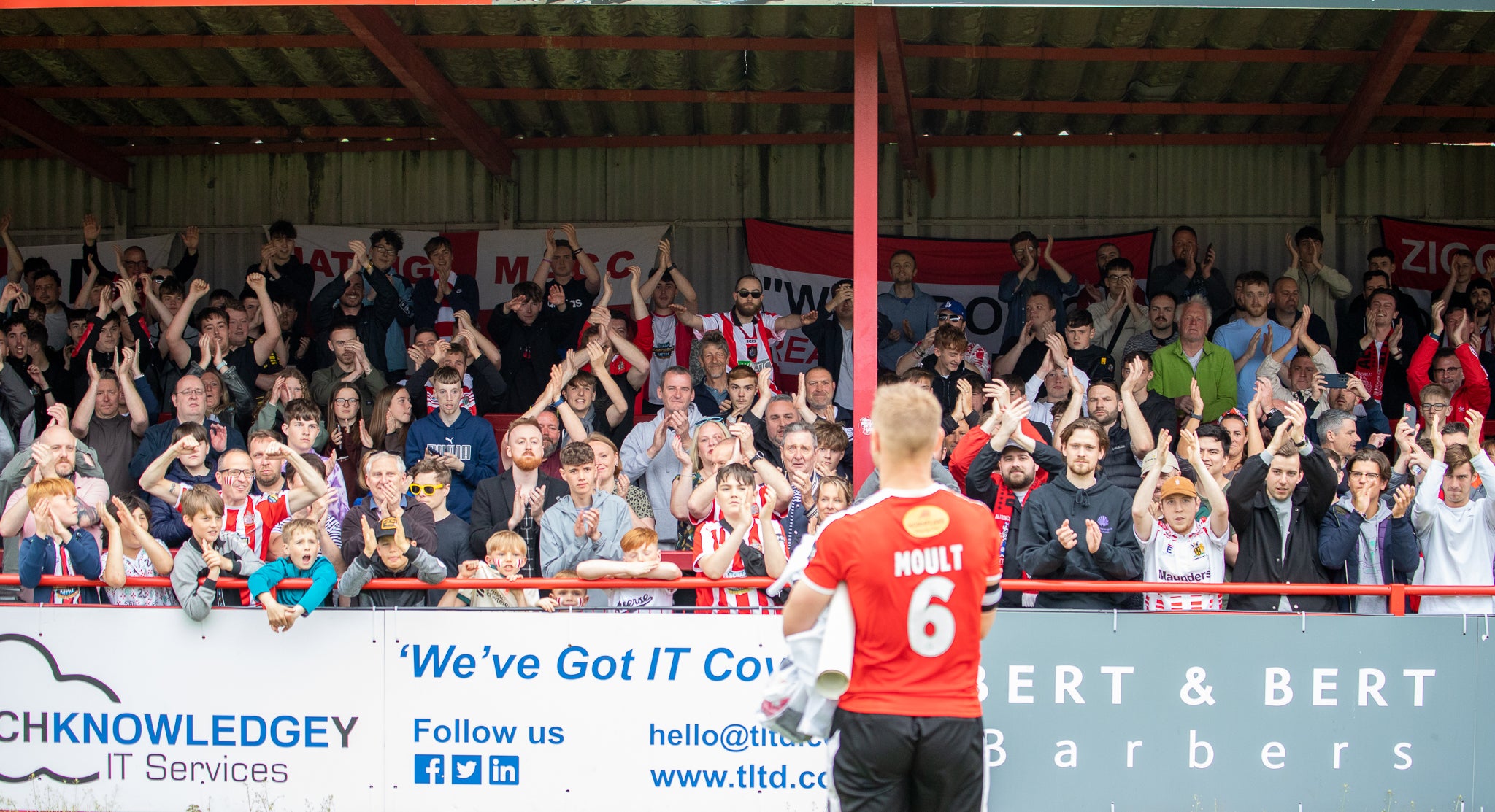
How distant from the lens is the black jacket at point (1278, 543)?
24.2 ft

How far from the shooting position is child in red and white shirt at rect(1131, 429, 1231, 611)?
23.9 feet

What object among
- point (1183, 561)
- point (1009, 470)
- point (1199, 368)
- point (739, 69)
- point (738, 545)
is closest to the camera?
point (738, 545)

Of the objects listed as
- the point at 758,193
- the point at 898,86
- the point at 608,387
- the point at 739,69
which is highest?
the point at 739,69

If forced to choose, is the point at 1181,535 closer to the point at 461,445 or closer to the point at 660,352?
the point at 461,445

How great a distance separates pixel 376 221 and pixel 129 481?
5.35 metres

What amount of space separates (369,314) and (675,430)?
368 cm

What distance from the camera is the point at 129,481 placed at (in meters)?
9.65

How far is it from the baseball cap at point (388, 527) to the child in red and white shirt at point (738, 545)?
1597 mm

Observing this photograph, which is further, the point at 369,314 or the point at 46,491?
Result: the point at 369,314

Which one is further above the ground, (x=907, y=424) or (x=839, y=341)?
(x=839, y=341)

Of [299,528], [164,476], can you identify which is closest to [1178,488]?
[299,528]

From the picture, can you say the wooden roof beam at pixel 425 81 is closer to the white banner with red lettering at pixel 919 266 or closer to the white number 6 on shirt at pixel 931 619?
the white banner with red lettering at pixel 919 266

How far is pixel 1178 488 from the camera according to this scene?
736cm

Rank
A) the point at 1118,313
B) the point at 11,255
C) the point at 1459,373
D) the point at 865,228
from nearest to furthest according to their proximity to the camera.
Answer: the point at 865,228, the point at 1459,373, the point at 1118,313, the point at 11,255
